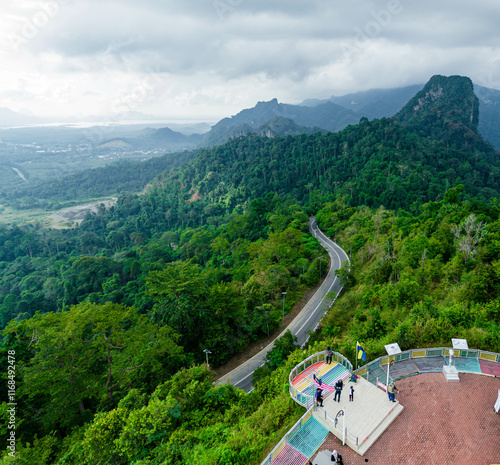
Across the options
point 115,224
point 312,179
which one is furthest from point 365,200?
point 115,224

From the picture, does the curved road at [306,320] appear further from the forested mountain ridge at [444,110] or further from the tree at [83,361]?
the forested mountain ridge at [444,110]

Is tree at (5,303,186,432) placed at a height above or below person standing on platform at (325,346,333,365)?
below

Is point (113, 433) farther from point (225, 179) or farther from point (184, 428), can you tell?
point (225, 179)

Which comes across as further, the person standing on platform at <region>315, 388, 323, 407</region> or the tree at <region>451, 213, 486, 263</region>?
the tree at <region>451, 213, 486, 263</region>

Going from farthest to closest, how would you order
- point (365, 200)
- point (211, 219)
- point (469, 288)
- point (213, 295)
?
1. point (211, 219)
2. point (365, 200)
3. point (213, 295)
4. point (469, 288)

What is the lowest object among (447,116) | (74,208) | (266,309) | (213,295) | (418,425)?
(74,208)

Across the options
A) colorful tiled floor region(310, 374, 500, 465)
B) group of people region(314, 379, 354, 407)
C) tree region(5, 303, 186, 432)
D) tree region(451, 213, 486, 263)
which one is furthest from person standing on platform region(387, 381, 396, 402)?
tree region(451, 213, 486, 263)

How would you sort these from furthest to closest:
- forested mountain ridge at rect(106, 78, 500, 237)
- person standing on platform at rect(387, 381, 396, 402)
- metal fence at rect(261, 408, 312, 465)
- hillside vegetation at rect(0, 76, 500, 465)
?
forested mountain ridge at rect(106, 78, 500, 237) < hillside vegetation at rect(0, 76, 500, 465) < person standing on platform at rect(387, 381, 396, 402) < metal fence at rect(261, 408, 312, 465)

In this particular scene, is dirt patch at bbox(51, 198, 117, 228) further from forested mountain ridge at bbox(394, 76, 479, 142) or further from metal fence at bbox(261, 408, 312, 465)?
forested mountain ridge at bbox(394, 76, 479, 142)

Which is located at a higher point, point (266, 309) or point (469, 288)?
point (469, 288)
